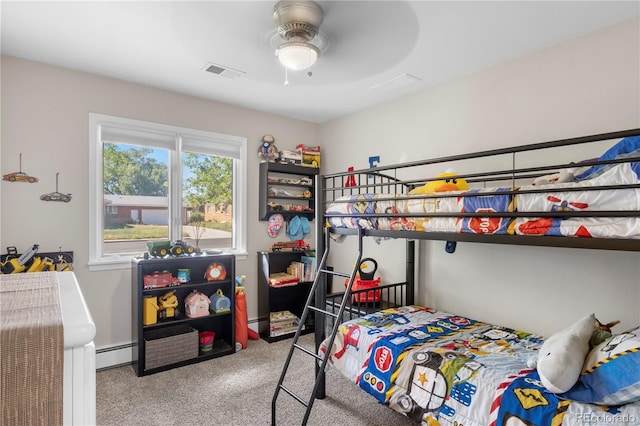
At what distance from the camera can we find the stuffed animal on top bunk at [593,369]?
140 centimetres

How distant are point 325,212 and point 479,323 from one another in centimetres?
145

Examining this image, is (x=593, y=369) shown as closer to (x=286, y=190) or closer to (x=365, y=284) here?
(x=365, y=284)

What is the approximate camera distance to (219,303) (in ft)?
11.1

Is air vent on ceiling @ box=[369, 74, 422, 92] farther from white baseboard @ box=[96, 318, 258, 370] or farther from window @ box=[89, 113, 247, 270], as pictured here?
white baseboard @ box=[96, 318, 258, 370]

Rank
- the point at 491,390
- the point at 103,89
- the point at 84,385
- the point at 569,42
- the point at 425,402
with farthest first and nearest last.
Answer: the point at 103,89 → the point at 569,42 → the point at 425,402 → the point at 491,390 → the point at 84,385

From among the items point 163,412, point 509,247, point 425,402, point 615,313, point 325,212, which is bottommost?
point 163,412

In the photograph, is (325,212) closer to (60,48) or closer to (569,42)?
(569,42)

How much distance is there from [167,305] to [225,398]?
3.39ft

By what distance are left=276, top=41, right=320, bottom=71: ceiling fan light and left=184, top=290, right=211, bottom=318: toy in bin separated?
7.34 feet

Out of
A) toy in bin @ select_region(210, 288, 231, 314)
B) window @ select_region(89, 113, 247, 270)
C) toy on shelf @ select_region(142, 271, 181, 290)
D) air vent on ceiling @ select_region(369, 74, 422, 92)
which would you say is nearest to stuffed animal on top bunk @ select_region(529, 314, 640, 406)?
air vent on ceiling @ select_region(369, 74, 422, 92)

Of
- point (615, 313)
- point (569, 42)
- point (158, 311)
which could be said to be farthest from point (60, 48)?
point (615, 313)

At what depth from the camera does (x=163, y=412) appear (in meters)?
2.40

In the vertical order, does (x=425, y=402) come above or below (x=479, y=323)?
below

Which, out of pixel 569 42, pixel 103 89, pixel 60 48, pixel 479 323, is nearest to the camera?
pixel 569 42
